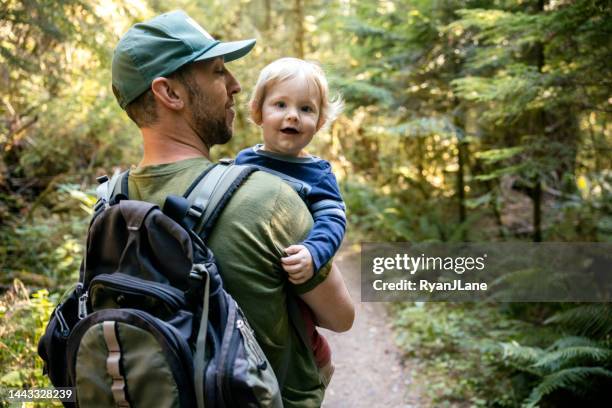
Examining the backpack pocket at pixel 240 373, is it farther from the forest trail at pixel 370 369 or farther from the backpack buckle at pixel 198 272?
the forest trail at pixel 370 369

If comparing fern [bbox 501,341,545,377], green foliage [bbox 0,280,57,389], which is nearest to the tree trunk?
fern [bbox 501,341,545,377]

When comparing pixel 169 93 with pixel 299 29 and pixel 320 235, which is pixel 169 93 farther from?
pixel 299 29

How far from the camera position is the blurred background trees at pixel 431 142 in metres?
4.90

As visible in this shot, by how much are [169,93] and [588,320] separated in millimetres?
5170

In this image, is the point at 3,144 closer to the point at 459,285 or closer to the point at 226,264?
the point at 226,264

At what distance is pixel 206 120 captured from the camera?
1.78 meters

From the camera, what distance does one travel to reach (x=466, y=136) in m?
8.17

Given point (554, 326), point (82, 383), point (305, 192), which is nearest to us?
point (82, 383)

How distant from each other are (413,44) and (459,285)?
405 centimetres

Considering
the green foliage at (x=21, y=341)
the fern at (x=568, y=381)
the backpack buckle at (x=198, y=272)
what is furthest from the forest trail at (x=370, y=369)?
the backpack buckle at (x=198, y=272)

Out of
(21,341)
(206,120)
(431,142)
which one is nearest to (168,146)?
(206,120)

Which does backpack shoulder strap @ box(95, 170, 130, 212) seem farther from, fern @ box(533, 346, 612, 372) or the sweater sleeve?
fern @ box(533, 346, 612, 372)

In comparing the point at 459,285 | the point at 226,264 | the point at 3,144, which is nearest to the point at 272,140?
the point at 226,264

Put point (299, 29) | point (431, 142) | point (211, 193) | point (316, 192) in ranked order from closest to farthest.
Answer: point (211, 193) < point (316, 192) < point (431, 142) < point (299, 29)
